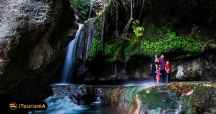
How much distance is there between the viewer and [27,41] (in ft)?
38.5

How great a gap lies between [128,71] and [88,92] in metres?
3.57

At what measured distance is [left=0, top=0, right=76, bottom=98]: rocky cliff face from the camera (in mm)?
11094

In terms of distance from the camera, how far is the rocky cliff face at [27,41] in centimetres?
1109

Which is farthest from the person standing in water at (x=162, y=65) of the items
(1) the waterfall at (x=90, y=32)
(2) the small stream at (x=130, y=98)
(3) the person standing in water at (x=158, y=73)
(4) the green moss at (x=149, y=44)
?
(1) the waterfall at (x=90, y=32)

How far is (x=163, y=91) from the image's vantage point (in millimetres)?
12219

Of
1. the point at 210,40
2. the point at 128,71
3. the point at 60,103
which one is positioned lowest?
the point at 60,103

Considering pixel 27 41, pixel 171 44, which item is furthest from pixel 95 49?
pixel 27 41

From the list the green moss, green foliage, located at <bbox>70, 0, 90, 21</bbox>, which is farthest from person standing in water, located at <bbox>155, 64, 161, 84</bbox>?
green foliage, located at <bbox>70, 0, 90, 21</bbox>

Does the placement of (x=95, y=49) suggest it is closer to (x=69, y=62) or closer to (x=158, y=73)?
(x=69, y=62)

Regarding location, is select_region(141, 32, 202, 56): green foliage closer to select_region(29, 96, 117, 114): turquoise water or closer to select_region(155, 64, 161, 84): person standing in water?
select_region(155, 64, 161, 84): person standing in water

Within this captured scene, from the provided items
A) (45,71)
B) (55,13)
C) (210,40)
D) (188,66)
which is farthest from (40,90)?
(210,40)

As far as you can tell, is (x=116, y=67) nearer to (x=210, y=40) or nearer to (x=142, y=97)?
(x=210, y=40)

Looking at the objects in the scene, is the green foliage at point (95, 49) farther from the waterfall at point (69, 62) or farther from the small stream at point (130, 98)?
the small stream at point (130, 98)

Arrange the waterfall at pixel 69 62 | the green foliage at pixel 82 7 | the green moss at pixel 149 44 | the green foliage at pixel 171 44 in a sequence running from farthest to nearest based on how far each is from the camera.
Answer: the green foliage at pixel 82 7
the green moss at pixel 149 44
the green foliage at pixel 171 44
the waterfall at pixel 69 62
